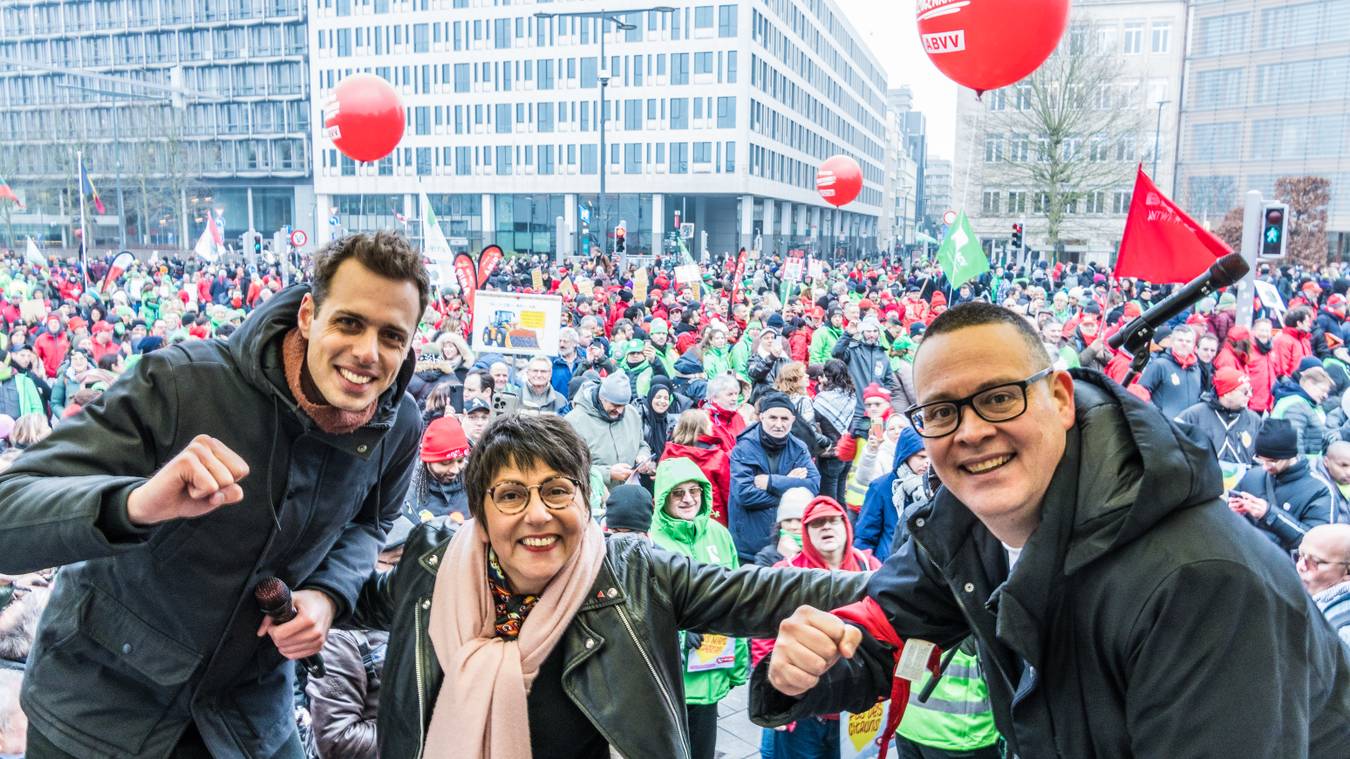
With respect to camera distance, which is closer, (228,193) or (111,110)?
(111,110)

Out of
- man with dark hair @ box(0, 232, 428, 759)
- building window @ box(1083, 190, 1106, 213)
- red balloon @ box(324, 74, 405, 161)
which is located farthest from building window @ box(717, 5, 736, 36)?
man with dark hair @ box(0, 232, 428, 759)

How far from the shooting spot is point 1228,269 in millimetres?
2896

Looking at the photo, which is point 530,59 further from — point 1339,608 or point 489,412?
point 1339,608

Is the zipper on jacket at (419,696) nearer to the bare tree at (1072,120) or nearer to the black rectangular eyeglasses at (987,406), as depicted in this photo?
the black rectangular eyeglasses at (987,406)

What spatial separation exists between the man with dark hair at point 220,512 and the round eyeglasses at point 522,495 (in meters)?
0.35

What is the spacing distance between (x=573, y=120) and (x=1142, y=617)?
6466cm

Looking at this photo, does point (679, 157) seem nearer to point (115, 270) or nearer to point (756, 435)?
point (115, 270)

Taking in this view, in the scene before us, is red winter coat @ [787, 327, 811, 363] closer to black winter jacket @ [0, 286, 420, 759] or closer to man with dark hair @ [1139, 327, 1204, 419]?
man with dark hair @ [1139, 327, 1204, 419]

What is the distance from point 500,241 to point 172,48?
3344cm

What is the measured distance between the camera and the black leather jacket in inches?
87.9

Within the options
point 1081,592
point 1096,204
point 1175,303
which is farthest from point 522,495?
point 1096,204

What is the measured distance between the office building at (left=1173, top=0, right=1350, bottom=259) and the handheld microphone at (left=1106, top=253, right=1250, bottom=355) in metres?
57.5

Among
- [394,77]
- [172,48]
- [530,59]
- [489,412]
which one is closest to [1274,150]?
[530,59]

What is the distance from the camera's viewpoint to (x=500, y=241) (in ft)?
222
